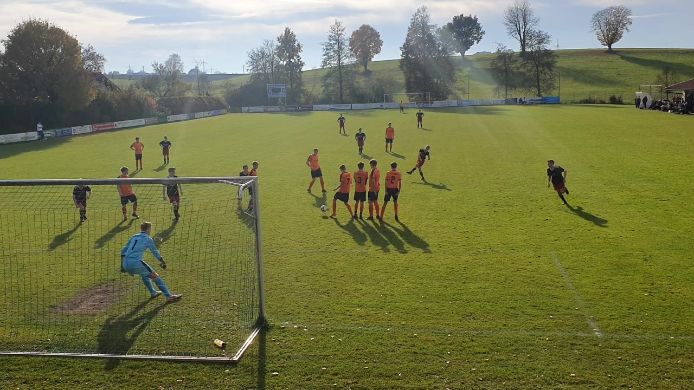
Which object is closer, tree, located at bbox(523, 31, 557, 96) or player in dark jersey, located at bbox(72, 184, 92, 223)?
player in dark jersey, located at bbox(72, 184, 92, 223)

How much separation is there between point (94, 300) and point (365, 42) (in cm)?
11570

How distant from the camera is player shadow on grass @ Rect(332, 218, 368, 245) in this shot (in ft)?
48.7

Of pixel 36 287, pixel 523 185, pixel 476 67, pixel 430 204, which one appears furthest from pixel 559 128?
pixel 476 67

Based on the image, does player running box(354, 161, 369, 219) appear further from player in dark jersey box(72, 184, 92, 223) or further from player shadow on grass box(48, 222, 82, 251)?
player shadow on grass box(48, 222, 82, 251)

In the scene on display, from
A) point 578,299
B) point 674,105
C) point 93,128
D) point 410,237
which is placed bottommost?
point 578,299

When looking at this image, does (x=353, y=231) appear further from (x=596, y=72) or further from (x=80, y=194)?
(x=596, y=72)

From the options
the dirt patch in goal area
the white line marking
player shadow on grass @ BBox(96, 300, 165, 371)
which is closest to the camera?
player shadow on grass @ BBox(96, 300, 165, 371)

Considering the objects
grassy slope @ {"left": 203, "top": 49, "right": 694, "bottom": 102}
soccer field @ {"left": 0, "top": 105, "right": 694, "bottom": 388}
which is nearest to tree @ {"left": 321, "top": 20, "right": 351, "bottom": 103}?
grassy slope @ {"left": 203, "top": 49, "right": 694, "bottom": 102}

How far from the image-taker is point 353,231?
51.8ft

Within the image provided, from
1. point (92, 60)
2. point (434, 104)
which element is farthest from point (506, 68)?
point (92, 60)

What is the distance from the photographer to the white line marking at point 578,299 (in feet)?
30.1

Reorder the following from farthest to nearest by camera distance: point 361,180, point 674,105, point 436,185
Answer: point 674,105 < point 436,185 < point 361,180

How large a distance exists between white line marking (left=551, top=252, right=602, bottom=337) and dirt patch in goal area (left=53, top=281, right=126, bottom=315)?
8.53 metres

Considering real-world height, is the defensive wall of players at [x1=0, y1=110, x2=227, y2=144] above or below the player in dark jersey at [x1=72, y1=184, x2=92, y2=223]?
above
